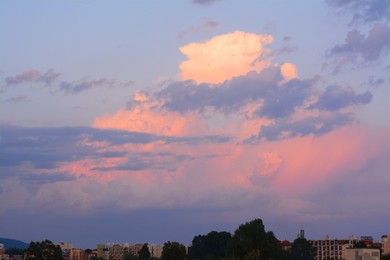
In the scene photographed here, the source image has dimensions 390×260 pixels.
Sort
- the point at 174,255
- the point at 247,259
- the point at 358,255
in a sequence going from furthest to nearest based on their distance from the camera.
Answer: the point at 358,255
the point at 174,255
the point at 247,259

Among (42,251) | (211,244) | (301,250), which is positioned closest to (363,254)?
(42,251)

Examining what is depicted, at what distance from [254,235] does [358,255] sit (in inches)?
826

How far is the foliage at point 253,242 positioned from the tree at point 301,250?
5845 centimetres

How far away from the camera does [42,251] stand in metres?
116

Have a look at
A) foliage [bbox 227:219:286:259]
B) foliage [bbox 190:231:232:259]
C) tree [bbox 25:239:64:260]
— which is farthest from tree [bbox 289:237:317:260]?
tree [bbox 25:239:64:260]

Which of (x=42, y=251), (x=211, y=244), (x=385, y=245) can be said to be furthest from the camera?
(x=211, y=244)

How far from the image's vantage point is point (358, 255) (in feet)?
436

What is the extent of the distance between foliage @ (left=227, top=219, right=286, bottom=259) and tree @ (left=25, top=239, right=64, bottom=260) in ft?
88.0

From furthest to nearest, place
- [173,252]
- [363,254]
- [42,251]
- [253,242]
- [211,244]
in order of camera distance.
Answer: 1. [211,244]
2. [363,254]
3. [253,242]
4. [42,251]
5. [173,252]

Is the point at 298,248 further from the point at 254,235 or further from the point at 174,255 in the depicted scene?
the point at 174,255

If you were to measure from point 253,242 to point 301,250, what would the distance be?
222 ft

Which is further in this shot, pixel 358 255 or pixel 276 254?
pixel 358 255

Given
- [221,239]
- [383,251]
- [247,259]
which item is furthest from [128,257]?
[247,259]

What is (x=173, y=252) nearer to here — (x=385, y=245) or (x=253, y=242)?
(x=253, y=242)
